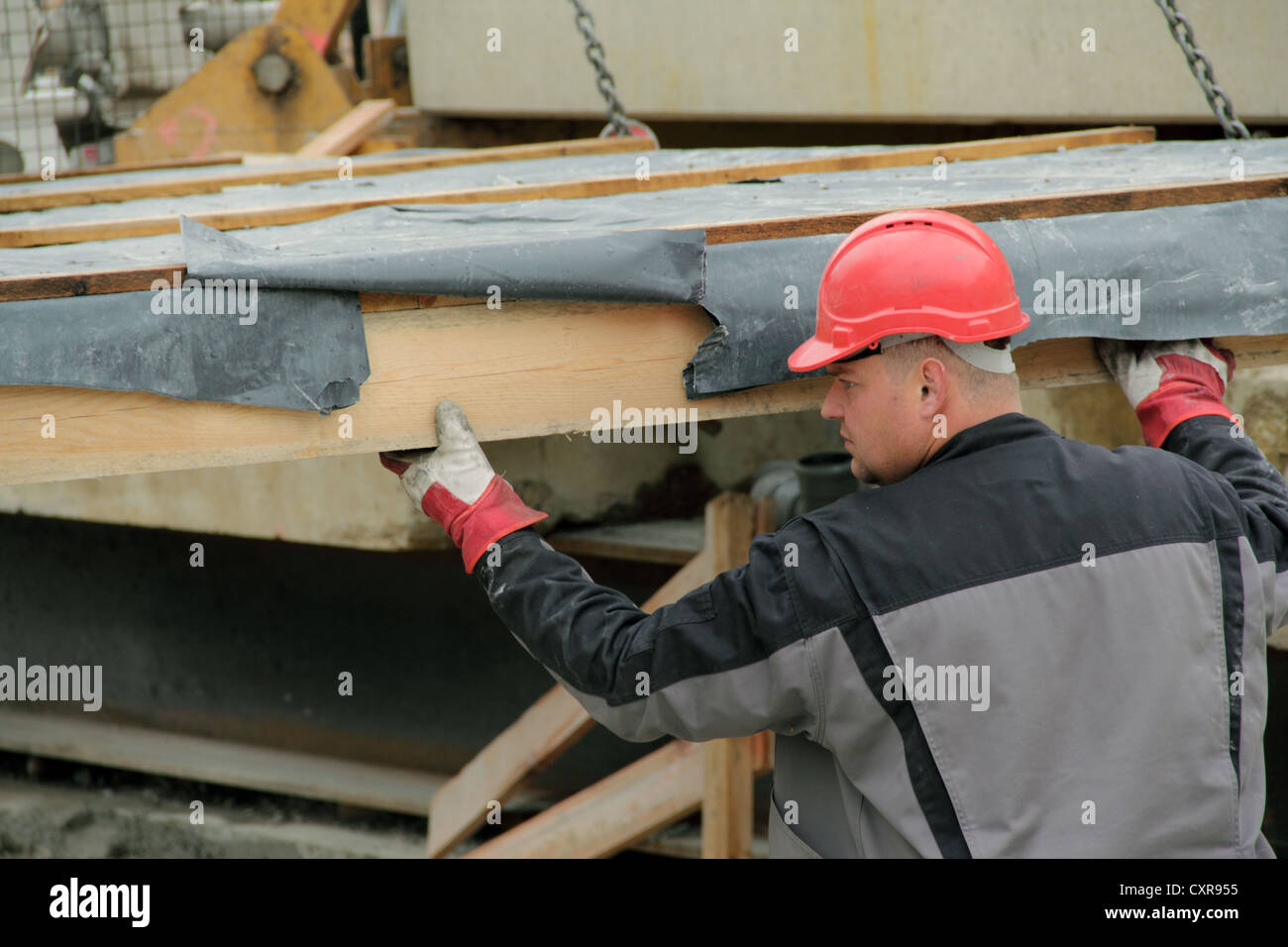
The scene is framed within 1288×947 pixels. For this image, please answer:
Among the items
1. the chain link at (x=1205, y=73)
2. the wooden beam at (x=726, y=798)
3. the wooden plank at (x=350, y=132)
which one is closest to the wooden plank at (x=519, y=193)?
the chain link at (x=1205, y=73)

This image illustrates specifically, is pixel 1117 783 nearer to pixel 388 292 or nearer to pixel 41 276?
pixel 388 292

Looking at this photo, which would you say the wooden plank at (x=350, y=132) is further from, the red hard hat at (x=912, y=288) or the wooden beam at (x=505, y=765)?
the red hard hat at (x=912, y=288)

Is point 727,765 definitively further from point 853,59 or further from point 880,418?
point 853,59

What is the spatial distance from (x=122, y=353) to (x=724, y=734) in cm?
113

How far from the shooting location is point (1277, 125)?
438 centimetres

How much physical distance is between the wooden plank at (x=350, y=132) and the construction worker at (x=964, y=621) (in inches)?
150

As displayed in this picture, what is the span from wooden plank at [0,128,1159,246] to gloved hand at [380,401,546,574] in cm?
93

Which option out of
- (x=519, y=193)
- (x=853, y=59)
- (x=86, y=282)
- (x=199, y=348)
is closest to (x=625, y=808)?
(x=519, y=193)

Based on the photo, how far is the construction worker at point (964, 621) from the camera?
1946 mm

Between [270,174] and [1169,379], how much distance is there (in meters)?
2.79

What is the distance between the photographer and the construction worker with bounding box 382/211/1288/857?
1.95m

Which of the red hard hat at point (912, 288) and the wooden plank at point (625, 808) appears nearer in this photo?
the red hard hat at point (912, 288)

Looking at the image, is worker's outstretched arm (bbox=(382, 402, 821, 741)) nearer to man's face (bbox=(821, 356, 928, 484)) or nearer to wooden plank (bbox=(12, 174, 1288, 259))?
man's face (bbox=(821, 356, 928, 484))
